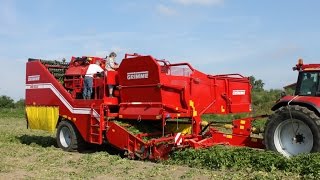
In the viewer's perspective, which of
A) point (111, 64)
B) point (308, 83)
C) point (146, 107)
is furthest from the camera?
point (111, 64)

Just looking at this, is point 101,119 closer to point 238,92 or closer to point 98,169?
point 98,169

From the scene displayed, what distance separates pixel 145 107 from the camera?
35.4ft

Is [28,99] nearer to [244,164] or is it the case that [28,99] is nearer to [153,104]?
[153,104]

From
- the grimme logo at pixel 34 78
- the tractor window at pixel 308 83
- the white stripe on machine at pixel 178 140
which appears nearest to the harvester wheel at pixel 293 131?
the tractor window at pixel 308 83

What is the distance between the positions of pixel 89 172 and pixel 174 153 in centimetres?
200

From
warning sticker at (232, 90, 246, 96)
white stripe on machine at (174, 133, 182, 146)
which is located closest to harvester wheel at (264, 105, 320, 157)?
white stripe on machine at (174, 133, 182, 146)

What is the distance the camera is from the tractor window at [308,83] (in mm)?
8680

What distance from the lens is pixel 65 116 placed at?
1291 centimetres

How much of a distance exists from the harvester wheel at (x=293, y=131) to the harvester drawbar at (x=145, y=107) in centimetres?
71

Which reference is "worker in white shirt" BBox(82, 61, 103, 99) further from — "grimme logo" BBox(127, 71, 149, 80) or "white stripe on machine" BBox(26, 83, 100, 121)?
"grimme logo" BBox(127, 71, 149, 80)

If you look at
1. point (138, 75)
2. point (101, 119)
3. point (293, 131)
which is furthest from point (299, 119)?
point (101, 119)

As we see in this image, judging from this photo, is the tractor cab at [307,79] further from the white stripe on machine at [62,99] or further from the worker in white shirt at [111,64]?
the white stripe on machine at [62,99]

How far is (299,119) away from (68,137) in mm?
7148

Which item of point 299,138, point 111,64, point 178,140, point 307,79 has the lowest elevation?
point 178,140
